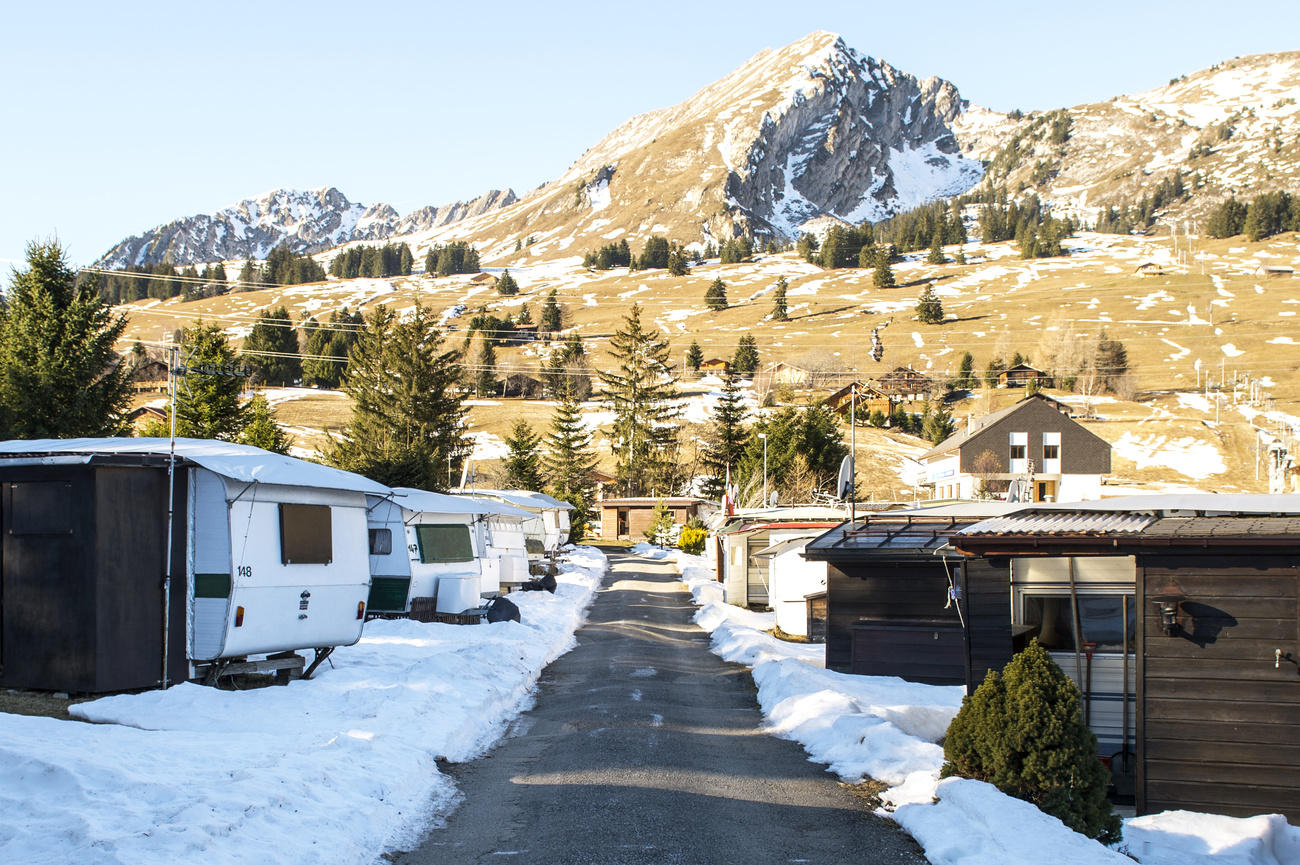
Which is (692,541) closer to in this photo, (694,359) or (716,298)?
(694,359)

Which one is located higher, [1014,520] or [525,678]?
[1014,520]

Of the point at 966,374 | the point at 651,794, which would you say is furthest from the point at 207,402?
the point at 966,374

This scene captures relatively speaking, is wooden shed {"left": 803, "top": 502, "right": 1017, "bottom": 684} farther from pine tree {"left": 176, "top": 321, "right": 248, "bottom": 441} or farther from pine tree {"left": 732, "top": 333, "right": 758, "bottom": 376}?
pine tree {"left": 732, "top": 333, "right": 758, "bottom": 376}

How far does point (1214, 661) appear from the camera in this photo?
33.7 feet

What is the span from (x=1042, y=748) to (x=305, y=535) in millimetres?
9556

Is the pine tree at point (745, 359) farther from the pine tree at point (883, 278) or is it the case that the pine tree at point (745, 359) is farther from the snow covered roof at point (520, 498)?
the snow covered roof at point (520, 498)

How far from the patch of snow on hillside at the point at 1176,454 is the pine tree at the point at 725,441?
3009cm

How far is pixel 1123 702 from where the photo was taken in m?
11.4

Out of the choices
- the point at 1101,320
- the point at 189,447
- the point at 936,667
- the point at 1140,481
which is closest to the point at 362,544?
the point at 189,447

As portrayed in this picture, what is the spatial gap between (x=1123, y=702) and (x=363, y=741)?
798 centimetres

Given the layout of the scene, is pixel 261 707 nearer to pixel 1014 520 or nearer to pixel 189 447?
pixel 189 447

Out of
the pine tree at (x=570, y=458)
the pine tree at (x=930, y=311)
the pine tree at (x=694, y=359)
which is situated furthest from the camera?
the pine tree at (x=930, y=311)

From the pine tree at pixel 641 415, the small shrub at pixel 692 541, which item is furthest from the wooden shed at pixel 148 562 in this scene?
the pine tree at pixel 641 415

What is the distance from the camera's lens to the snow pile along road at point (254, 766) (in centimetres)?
645
